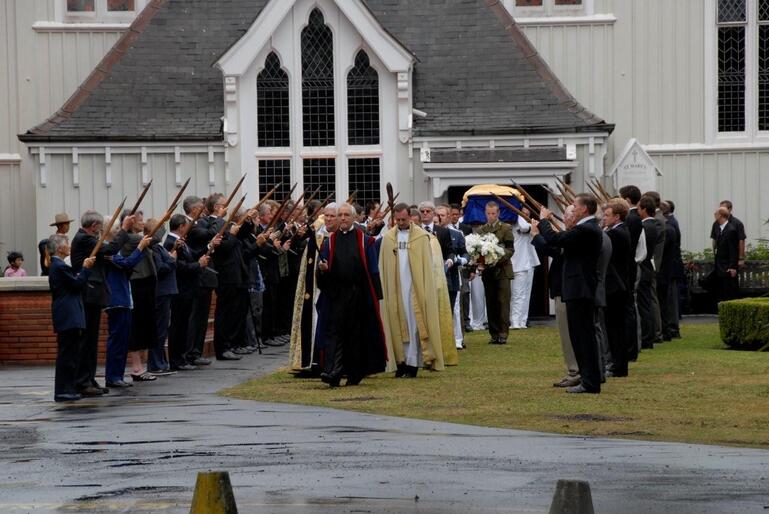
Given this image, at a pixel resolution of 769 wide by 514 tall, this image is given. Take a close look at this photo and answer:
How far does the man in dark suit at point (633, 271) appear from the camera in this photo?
20266mm

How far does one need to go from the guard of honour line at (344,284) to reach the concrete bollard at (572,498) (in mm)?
8633

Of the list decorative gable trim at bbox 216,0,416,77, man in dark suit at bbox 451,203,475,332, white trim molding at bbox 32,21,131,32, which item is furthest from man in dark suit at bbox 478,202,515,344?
white trim molding at bbox 32,21,131,32

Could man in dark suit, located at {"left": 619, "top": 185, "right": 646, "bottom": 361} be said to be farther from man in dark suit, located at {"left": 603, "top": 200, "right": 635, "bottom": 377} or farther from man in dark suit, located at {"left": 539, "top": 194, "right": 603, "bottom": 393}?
man in dark suit, located at {"left": 539, "top": 194, "right": 603, "bottom": 393}

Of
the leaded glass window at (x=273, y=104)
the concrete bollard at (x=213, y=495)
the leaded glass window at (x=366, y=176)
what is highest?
the leaded glass window at (x=273, y=104)

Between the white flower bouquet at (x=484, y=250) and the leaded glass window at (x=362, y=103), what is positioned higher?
the leaded glass window at (x=362, y=103)

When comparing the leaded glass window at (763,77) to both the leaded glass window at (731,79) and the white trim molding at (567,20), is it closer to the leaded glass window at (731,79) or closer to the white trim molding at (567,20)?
the leaded glass window at (731,79)

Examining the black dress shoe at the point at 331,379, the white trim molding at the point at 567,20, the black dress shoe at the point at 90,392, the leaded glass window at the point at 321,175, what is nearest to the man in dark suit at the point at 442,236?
the black dress shoe at the point at 331,379

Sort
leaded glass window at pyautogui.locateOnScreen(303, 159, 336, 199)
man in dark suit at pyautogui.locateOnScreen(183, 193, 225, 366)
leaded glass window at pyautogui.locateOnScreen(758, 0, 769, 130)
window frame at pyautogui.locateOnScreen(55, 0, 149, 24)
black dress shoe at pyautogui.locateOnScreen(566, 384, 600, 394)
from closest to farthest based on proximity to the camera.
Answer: black dress shoe at pyautogui.locateOnScreen(566, 384, 600, 394), man in dark suit at pyautogui.locateOnScreen(183, 193, 225, 366), leaded glass window at pyautogui.locateOnScreen(303, 159, 336, 199), leaded glass window at pyautogui.locateOnScreen(758, 0, 769, 130), window frame at pyautogui.locateOnScreen(55, 0, 149, 24)

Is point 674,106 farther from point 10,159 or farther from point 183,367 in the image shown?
point 183,367

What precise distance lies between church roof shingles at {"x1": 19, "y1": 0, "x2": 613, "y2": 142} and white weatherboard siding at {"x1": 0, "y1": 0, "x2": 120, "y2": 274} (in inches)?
68.3

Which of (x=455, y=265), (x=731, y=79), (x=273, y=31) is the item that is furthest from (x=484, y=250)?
(x=731, y=79)

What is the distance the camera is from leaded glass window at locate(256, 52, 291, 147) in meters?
35.1

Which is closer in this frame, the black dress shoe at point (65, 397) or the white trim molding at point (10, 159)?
the black dress shoe at point (65, 397)

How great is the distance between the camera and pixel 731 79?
Result: 120ft
